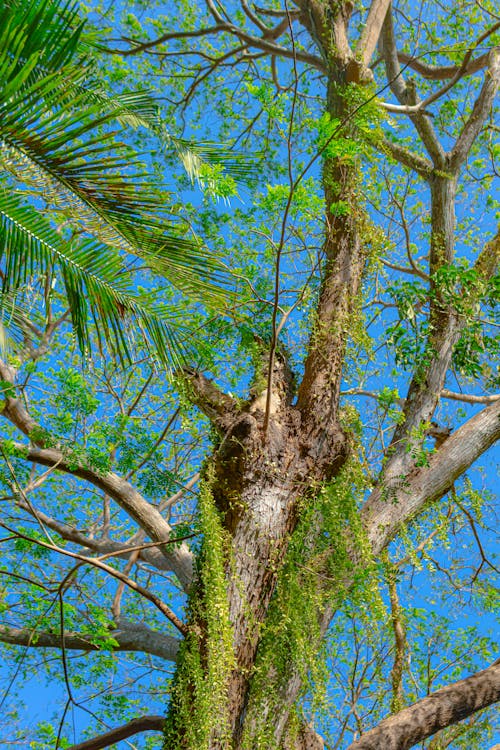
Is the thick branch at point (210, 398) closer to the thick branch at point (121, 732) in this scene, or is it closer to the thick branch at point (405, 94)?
the thick branch at point (121, 732)

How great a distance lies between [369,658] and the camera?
5.14 m

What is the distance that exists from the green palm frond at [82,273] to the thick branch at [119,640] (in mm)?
2184

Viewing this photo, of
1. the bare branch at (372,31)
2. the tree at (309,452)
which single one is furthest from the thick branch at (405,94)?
the bare branch at (372,31)

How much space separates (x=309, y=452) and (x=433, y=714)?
4.00ft

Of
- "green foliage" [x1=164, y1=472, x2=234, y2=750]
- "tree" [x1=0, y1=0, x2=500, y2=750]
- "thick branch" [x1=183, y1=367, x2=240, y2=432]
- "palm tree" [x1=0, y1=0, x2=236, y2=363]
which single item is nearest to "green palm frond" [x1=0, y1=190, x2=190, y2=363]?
"palm tree" [x1=0, y1=0, x2=236, y2=363]

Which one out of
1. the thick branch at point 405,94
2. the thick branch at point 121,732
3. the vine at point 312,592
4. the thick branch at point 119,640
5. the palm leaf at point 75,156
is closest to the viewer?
the palm leaf at point 75,156

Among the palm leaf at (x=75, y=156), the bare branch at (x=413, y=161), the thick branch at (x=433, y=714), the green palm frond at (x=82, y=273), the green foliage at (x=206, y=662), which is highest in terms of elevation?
the bare branch at (x=413, y=161)

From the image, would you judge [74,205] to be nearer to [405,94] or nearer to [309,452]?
[309,452]

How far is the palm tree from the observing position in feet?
7.56

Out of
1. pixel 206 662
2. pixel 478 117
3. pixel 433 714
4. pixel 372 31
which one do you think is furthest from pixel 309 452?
pixel 372 31

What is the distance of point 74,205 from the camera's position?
2781 mm

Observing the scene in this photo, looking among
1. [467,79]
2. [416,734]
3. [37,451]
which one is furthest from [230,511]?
[467,79]

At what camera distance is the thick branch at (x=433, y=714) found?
286 cm

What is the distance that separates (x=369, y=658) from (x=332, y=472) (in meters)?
2.47
